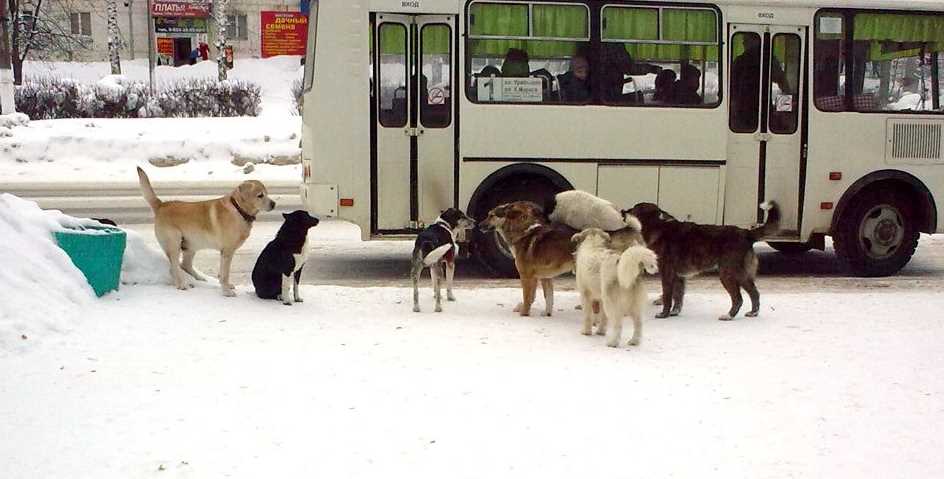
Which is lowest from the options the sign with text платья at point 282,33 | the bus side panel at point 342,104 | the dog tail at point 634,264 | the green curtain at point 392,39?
the dog tail at point 634,264

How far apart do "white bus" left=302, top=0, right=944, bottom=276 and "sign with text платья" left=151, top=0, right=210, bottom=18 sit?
42859 mm

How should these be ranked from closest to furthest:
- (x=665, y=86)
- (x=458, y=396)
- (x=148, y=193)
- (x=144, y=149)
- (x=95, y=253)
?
(x=458, y=396), (x=95, y=253), (x=148, y=193), (x=665, y=86), (x=144, y=149)

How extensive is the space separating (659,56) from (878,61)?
244 centimetres

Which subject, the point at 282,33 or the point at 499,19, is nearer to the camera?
the point at 499,19

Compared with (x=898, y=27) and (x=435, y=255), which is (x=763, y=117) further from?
(x=435, y=255)

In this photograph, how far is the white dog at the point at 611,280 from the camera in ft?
20.3

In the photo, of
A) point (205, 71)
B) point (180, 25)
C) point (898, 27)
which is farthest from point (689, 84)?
point (180, 25)

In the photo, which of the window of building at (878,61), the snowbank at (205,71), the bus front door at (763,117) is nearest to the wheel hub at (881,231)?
the bus front door at (763,117)

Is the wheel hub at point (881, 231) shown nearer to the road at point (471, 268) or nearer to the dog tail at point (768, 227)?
the road at point (471, 268)

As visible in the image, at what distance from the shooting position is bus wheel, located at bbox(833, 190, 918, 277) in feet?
33.9

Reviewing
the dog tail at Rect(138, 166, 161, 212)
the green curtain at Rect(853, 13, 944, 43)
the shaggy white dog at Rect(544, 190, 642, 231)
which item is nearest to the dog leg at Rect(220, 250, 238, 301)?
the dog tail at Rect(138, 166, 161, 212)

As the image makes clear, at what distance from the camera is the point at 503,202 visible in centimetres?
981

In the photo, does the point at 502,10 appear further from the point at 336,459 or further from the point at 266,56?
the point at 266,56

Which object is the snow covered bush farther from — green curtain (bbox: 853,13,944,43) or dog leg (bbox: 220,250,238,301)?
green curtain (bbox: 853,13,944,43)
